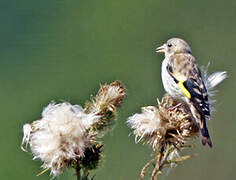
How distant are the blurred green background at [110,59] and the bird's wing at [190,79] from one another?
1504 millimetres

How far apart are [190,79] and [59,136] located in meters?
1.63

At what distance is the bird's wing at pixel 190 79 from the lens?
5.23 meters

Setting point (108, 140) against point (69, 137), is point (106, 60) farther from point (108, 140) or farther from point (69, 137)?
point (69, 137)

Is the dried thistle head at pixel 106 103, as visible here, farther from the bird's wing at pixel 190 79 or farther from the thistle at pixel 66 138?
the bird's wing at pixel 190 79

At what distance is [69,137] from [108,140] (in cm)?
654

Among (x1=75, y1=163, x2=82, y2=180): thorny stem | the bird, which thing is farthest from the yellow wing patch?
(x1=75, y1=163, x2=82, y2=180): thorny stem

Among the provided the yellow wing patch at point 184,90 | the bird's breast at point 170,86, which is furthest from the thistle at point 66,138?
the yellow wing patch at point 184,90

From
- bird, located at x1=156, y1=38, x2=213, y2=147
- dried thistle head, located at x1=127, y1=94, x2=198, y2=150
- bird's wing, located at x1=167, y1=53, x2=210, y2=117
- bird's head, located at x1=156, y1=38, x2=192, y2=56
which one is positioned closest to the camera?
dried thistle head, located at x1=127, y1=94, x2=198, y2=150

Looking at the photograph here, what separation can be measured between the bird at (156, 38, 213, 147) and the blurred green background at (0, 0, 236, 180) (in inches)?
56.7

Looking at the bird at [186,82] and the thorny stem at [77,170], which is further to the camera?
the bird at [186,82]

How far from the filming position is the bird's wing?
17.2ft

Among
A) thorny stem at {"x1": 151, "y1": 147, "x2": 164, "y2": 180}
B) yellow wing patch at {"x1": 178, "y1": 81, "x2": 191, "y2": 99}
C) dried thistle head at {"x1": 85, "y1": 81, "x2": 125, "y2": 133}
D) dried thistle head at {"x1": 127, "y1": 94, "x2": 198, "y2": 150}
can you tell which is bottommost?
thorny stem at {"x1": 151, "y1": 147, "x2": 164, "y2": 180}

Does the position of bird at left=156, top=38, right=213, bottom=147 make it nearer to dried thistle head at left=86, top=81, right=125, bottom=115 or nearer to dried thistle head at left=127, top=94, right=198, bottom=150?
dried thistle head at left=127, top=94, right=198, bottom=150

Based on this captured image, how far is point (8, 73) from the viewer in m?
18.5
